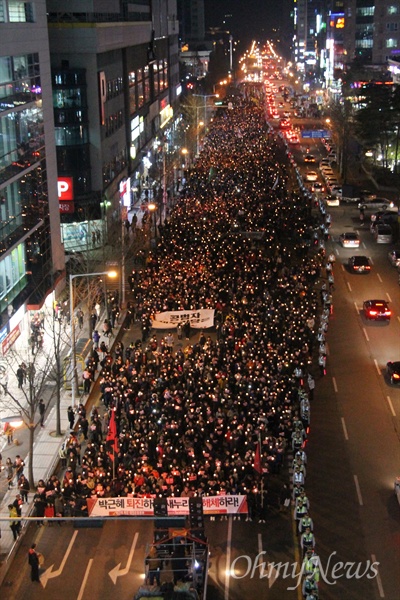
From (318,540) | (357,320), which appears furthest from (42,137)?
(318,540)

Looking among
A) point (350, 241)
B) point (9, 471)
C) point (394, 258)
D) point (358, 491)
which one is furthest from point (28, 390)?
point (350, 241)

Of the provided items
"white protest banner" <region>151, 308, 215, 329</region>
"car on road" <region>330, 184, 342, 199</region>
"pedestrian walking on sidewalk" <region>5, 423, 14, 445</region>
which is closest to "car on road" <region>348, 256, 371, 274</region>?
"white protest banner" <region>151, 308, 215, 329</region>

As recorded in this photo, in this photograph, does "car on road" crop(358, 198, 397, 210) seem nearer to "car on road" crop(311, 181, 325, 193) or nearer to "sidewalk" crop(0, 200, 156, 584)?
"car on road" crop(311, 181, 325, 193)

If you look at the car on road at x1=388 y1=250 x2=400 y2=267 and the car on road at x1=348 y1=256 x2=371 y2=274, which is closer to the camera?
the car on road at x1=348 y1=256 x2=371 y2=274

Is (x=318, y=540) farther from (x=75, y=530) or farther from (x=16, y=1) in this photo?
(x=16, y=1)

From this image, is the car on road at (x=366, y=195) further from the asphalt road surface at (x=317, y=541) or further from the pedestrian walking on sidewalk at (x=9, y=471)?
the pedestrian walking on sidewalk at (x=9, y=471)
